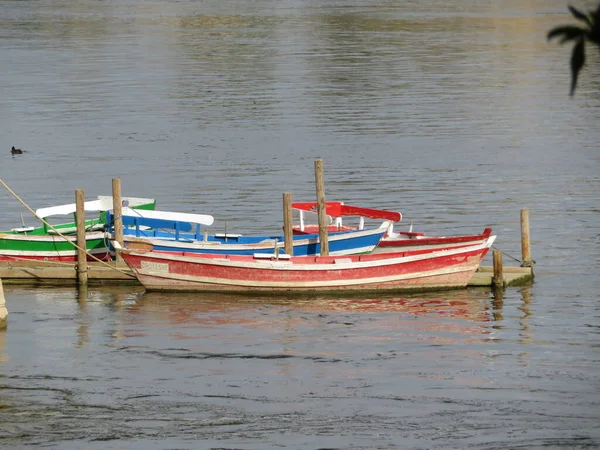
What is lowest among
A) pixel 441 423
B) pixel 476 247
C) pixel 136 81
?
pixel 441 423

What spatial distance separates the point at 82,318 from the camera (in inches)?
1133

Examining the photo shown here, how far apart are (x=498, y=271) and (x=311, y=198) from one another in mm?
15068

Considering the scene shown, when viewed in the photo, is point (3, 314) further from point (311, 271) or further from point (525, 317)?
point (525, 317)

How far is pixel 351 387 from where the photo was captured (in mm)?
23078

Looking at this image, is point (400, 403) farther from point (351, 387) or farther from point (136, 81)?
point (136, 81)

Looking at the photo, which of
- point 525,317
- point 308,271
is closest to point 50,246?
point 308,271

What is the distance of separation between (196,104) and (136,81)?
11981 millimetres

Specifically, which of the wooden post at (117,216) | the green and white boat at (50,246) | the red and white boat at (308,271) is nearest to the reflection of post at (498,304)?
the red and white boat at (308,271)

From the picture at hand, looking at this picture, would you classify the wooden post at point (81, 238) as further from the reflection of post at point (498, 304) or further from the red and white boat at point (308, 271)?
the reflection of post at point (498, 304)

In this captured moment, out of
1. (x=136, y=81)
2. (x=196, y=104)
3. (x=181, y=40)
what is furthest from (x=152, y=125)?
(x=181, y=40)

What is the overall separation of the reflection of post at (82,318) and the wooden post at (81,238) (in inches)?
11.4

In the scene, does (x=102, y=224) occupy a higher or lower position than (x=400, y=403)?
higher

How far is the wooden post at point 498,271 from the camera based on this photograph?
2975cm

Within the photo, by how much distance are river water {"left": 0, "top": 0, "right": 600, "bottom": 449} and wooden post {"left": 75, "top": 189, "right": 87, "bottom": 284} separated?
2.09ft
